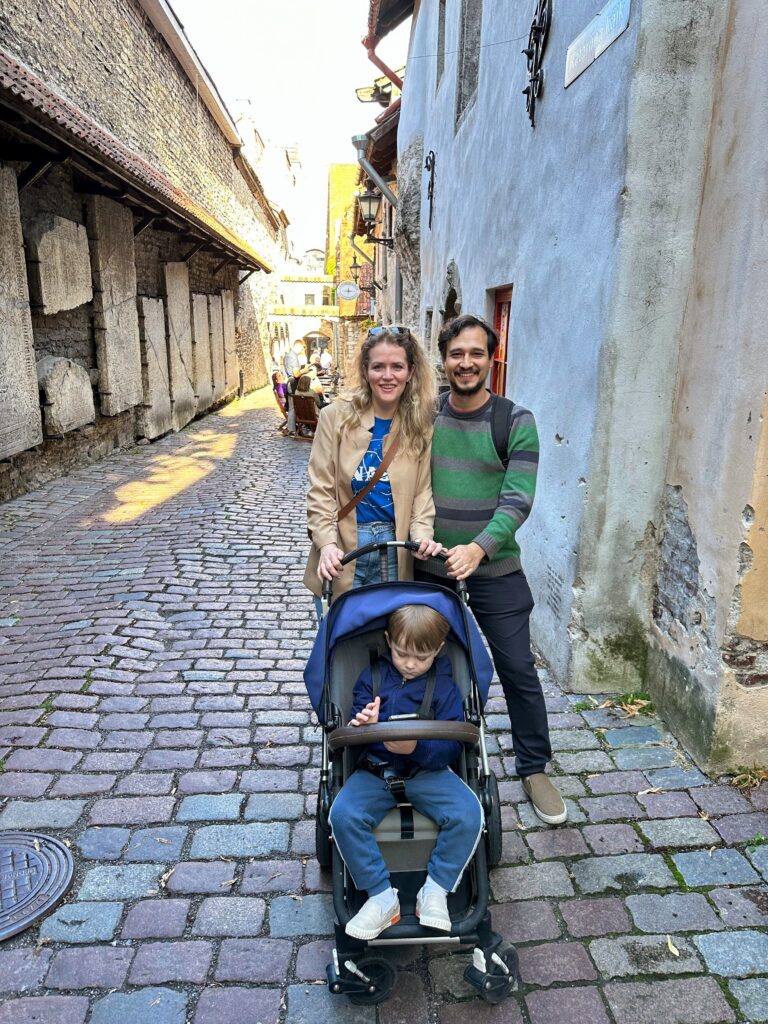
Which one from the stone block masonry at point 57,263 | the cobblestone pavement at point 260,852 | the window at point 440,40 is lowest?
the cobblestone pavement at point 260,852

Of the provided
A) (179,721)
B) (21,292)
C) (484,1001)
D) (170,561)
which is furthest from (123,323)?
(484,1001)

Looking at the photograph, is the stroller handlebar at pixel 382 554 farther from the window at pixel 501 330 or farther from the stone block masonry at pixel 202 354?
the stone block masonry at pixel 202 354

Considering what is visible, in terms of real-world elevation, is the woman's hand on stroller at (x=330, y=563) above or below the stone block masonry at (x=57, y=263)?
below

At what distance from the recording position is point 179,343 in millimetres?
14125

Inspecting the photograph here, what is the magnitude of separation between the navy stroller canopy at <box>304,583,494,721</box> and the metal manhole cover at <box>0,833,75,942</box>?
1.12 meters

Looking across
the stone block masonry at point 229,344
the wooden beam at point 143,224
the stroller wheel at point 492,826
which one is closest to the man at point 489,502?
the stroller wheel at point 492,826

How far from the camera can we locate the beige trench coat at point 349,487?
8.79 feet

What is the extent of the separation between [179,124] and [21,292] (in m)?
11.9

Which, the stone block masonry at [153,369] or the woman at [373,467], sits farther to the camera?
the stone block masonry at [153,369]

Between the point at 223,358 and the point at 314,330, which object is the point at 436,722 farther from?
the point at 314,330

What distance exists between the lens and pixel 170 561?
6066 millimetres

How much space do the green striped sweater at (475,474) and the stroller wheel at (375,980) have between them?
4.20 feet

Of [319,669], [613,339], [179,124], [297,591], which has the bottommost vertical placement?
[297,591]

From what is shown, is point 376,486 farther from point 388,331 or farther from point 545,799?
point 545,799
